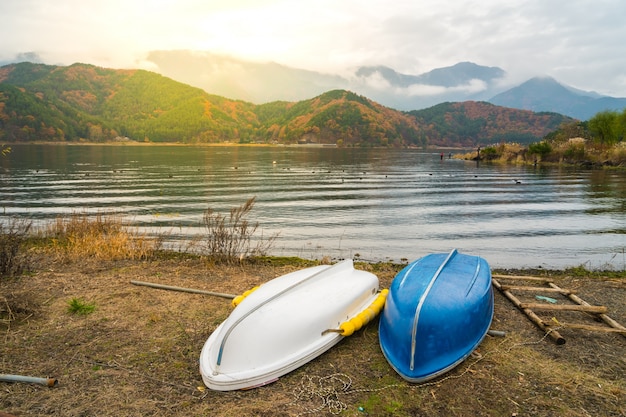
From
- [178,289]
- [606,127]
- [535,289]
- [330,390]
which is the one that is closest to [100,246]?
[178,289]

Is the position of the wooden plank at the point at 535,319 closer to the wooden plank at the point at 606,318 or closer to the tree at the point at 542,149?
the wooden plank at the point at 606,318

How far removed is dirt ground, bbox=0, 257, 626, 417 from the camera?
15.1 ft

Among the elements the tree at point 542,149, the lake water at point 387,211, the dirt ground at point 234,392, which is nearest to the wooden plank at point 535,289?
the dirt ground at point 234,392

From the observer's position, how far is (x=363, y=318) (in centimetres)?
634

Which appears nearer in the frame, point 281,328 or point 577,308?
point 281,328

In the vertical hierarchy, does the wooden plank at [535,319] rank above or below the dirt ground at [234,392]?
above

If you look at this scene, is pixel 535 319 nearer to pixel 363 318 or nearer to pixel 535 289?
pixel 535 289

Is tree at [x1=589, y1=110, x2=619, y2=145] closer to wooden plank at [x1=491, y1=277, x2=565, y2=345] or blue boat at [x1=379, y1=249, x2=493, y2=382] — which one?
wooden plank at [x1=491, y1=277, x2=565, y2=345]

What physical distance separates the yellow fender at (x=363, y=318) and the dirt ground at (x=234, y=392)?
255 mm

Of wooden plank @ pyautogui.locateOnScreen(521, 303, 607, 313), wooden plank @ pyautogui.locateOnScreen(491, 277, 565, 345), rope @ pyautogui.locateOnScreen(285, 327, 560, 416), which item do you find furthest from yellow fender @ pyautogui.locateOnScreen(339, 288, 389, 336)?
wooden plank @ pyautogui.locateOnScreen(521, 303, 607, 313)

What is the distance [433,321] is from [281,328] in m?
1.95

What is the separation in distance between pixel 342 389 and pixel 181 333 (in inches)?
110

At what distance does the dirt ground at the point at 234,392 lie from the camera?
460 cm

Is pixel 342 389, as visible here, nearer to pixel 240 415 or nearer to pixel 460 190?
pixel 240 415
